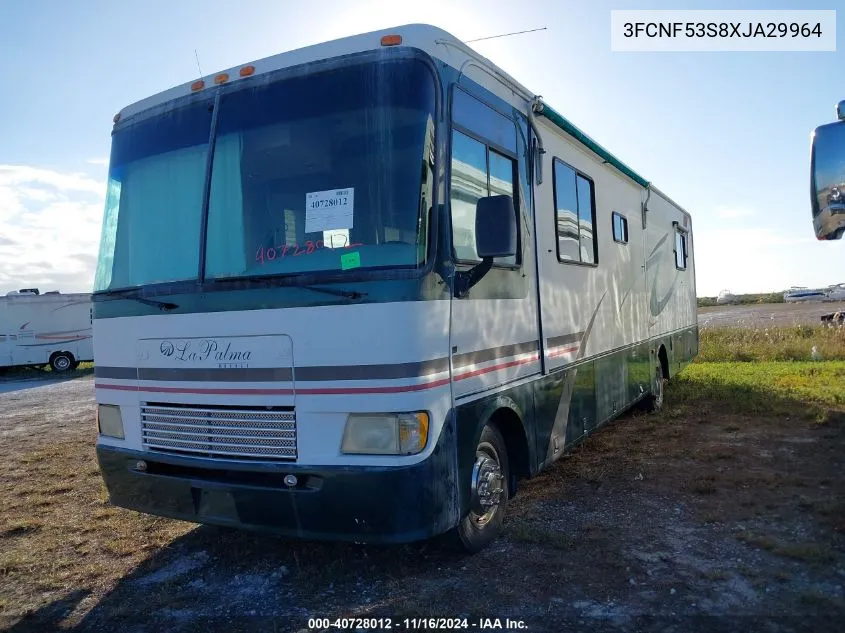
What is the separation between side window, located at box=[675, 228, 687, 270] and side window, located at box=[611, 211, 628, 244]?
3540mm

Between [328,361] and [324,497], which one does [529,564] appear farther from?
[328,361]

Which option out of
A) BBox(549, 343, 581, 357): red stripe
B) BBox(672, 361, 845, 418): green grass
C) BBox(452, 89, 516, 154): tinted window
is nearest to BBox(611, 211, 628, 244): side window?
BBox(549, 343, 581, 357): red stripe

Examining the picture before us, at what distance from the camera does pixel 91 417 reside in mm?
11297

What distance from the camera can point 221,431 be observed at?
3.90 metres

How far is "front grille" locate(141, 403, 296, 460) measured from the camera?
3740 mm

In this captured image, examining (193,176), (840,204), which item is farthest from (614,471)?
(193,176)

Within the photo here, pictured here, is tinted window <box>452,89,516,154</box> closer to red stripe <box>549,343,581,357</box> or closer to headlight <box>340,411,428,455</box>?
red stripe <box>549,343,581,357</box>

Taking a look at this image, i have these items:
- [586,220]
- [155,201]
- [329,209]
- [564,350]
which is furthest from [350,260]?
[586,220]

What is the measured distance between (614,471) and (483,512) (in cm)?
251

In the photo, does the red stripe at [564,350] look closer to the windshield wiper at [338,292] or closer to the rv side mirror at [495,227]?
the rv side mirror at [495,227]

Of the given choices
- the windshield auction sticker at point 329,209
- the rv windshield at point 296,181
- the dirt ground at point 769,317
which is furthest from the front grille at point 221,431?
the dirt ground at point 769,317

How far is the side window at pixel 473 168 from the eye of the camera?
3.95 m

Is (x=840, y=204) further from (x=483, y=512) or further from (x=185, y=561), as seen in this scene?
(x=185, y=561)

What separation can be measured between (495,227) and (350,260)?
81cm
